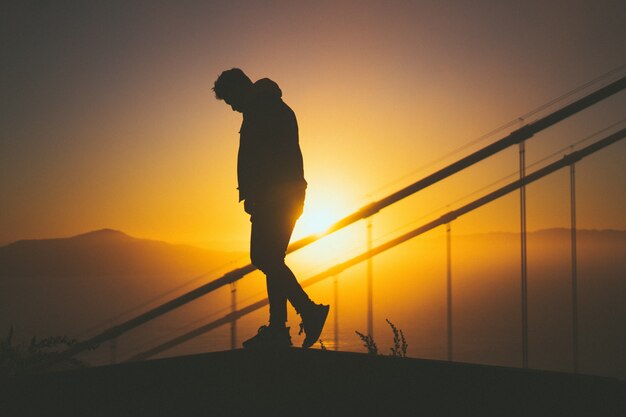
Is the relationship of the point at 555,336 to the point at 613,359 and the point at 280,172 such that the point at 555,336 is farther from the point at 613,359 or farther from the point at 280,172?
the point at 280,172

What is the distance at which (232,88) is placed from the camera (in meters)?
2.97

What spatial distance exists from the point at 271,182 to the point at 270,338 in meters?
0.91

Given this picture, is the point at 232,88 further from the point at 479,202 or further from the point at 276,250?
the point at 479,202

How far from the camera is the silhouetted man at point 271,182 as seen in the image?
2.90 metres

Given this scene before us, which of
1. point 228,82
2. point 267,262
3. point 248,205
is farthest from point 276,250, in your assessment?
point 228,82

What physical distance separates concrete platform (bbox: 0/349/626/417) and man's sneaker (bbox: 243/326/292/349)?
0.16m

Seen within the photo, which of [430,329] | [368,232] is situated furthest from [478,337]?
[368,232]

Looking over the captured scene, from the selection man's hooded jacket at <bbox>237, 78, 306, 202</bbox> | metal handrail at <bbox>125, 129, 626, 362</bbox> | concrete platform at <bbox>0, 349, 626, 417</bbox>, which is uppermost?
metal handrail at <bbox>125, 129, 626, 362</bbox>

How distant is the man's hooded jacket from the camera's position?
9.49ft

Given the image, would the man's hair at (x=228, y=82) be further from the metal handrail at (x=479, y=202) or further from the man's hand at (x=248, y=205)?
the metal handrail at (x=479, y=202)

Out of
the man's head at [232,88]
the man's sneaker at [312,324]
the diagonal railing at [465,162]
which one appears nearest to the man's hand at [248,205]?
the man's head at [232,88]

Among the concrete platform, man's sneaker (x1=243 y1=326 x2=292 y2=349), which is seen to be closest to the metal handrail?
man's sneaker (x1=243 y1=326 x2=292 y2=349)

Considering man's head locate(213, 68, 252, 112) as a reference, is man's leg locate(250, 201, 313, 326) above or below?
below

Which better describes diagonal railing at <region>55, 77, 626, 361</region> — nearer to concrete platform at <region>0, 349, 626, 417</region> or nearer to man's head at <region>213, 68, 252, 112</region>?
man's head at <region>213, 68, 252, 112</region>
